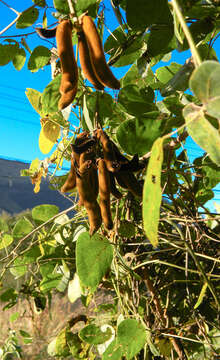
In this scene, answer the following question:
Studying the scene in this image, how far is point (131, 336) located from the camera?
456 millimetres

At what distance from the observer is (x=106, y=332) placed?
0.59m

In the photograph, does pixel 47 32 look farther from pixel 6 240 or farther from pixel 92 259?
pixel 6 240

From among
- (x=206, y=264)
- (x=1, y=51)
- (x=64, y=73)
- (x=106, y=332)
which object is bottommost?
(x=106, y=332)

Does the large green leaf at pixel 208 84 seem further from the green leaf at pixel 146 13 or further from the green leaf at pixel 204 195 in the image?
the green leaf at pixel 204 195

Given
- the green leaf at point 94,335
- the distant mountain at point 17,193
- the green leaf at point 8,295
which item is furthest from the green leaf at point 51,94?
the distant mountain at point 17,193

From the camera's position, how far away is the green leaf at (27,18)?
0.41 meters

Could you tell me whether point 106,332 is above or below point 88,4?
below

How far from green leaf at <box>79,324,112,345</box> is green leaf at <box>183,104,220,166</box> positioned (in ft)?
1.57

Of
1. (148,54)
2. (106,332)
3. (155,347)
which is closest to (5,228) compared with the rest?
(106,332)

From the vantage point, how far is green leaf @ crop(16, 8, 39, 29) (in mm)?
406

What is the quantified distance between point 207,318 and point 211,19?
0.50m

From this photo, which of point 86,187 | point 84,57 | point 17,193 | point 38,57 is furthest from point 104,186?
point 17,193

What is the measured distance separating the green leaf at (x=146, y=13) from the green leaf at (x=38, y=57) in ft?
0.50

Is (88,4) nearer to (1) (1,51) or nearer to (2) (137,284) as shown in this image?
(1) (1,51)
